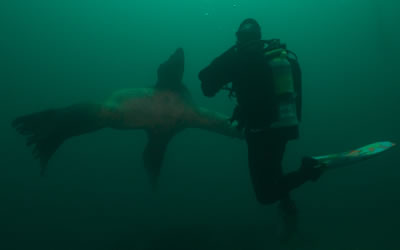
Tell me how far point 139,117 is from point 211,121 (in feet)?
6.70

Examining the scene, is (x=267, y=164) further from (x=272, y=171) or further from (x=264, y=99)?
(x=264, y=99)

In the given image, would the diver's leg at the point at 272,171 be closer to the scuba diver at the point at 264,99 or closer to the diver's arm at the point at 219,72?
the scuba diver at the point at 264,99

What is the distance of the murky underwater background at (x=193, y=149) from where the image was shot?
1336 centimetres

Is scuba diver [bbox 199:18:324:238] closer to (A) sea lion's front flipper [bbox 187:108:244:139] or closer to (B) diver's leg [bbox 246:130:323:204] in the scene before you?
(B) diver's leg [bbox 246:130:323:204]

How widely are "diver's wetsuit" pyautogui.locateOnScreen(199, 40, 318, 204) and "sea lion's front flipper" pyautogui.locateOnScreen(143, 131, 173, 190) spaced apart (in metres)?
4.57

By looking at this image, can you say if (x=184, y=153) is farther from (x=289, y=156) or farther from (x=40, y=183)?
(x=40, y=183)

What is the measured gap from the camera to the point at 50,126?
6.89 meters

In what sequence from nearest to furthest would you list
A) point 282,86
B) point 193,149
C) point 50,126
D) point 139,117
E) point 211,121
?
point 282,86 < point 50,126 < point 139,117 < point 211,121 < point 193,149

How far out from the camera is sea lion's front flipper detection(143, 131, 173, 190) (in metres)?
8.51

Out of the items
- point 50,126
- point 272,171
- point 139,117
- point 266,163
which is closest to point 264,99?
point 266,163

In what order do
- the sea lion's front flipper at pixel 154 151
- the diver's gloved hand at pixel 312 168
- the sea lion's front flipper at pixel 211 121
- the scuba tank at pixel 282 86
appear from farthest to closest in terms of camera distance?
the sea lion's front flipper at pixel 154 151
the sea lion's front flipper at pixel 211 121
the diver's gloved hand at pixel 312 168
the scuba tank at pixel 282 86

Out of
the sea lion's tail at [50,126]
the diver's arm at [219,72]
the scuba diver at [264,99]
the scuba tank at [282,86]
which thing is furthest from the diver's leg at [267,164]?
the sea lion's tail at [50,126]

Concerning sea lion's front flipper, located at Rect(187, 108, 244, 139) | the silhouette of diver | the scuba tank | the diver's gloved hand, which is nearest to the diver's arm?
the scuba tank

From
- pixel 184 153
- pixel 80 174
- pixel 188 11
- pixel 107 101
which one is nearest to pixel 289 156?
pixel 184 153
